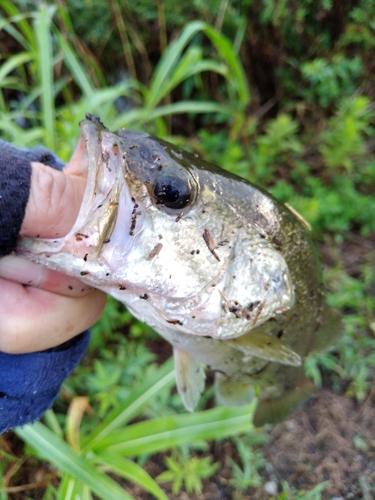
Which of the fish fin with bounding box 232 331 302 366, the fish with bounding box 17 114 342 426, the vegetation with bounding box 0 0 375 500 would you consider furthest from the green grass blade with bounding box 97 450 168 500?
the fish fin with bounding box 232 331 302 366

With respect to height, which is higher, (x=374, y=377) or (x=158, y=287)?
(x=158, y=287)

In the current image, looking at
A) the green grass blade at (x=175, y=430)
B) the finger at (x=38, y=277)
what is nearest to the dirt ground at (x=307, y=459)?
the green grass blade at (x=175, y=430)

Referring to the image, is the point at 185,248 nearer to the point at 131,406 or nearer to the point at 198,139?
the point at 131,406

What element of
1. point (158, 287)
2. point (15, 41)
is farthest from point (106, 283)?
point (15, 41)

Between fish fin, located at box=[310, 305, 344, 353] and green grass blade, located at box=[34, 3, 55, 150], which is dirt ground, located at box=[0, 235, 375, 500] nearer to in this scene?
fish fin, located at box=[310, 305, 344, 353]

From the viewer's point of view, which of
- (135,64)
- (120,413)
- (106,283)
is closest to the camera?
(106,283)

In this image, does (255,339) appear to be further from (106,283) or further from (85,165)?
(85,165)

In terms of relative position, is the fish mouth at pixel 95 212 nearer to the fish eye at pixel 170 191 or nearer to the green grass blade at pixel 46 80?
the fish eye at pixel 170 191

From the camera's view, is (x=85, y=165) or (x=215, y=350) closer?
(x=85, y=165)
